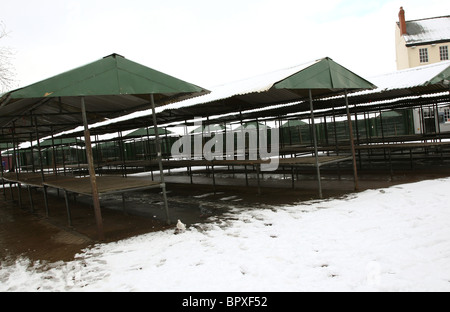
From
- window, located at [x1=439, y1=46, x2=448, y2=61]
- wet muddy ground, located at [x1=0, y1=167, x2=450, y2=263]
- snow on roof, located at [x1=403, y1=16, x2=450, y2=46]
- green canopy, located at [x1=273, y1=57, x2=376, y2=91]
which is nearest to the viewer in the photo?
wet muddy ground, located at [x1=0, y1=167, x2=450, y2=263]

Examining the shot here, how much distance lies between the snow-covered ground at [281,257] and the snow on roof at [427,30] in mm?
32792

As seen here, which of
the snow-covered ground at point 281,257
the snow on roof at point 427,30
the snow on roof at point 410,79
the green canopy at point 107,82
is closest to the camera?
the snow-covered ground at point 281,257

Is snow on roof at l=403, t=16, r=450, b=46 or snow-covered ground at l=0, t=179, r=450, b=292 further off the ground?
snow on roof at l=403, t=16, r=450, b=46

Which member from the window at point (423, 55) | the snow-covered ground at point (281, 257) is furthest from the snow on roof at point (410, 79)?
the window at point (423, 55)

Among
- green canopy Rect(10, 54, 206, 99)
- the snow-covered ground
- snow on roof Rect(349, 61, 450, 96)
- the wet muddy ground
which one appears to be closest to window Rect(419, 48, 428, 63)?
snow on roof Rect(349, 61, 450, 96)

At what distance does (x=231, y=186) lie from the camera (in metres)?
11.2

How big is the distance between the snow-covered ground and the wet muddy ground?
2.15 ft

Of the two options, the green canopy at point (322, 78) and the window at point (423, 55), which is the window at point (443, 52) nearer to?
the window at point (423, 55)

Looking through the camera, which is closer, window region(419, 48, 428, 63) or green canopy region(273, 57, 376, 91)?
green canopy region(273, 57, 376, 91)

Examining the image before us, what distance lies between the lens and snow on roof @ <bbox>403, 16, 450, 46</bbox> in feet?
108

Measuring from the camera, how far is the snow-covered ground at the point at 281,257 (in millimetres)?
3457

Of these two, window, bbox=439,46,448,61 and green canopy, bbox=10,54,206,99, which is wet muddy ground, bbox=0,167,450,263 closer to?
green canopy, bbox=10,54,206,99
